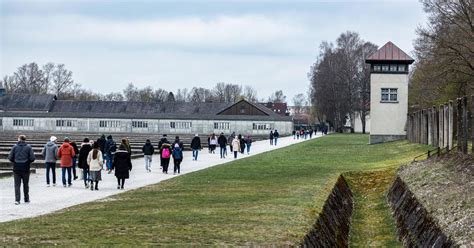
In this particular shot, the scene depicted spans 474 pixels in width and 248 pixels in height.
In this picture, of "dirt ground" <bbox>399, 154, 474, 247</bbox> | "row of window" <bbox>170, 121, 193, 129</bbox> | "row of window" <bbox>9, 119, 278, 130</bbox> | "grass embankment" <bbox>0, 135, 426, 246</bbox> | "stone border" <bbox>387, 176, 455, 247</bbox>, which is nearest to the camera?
"grass embankment" <bbox>0, 135, 426, 246</bbox>

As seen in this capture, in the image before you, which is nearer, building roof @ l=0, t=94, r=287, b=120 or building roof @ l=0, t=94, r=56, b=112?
building roof @ l=0, t=94, r=287, b=120

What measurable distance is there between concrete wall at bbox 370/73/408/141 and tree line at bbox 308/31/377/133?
5611 centimetres

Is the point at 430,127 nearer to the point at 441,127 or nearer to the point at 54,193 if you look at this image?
the point at 441,127

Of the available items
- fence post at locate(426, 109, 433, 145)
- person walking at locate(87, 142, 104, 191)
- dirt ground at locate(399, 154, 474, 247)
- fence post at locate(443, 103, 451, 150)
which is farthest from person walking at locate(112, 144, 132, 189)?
fence post at locate(426, 109, 433, 145)

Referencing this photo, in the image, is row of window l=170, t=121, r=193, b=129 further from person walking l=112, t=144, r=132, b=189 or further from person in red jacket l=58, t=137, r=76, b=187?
person walking l=112, t=144, r=132, b=189

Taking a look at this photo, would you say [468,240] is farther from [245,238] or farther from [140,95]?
[140,95]

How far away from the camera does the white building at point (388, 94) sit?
66.8 m

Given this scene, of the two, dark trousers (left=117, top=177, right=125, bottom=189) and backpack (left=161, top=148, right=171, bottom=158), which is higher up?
backpack (left=161, top=148, right=171, bottom=158)

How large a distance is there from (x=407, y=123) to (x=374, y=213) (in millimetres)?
42792

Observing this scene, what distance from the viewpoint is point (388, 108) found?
6725 centimetres

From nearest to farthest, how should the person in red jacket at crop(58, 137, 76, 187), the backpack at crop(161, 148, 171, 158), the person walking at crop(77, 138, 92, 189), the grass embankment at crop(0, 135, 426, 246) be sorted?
the grass embankment at crop(0, 135, 426, 246) → the person in red jacket at crop(58, 137, 76, 187) → the person walking at crop(77, 138, 92, 189) → the backpack at crop(161, 148, 171, 158)

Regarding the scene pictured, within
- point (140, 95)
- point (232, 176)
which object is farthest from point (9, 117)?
point (232, 176)

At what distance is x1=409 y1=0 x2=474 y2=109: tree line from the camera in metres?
50.4

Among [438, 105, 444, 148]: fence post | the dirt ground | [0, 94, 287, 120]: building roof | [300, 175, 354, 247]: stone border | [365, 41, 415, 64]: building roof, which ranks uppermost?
[365, 41, 415, 64]: building roof
